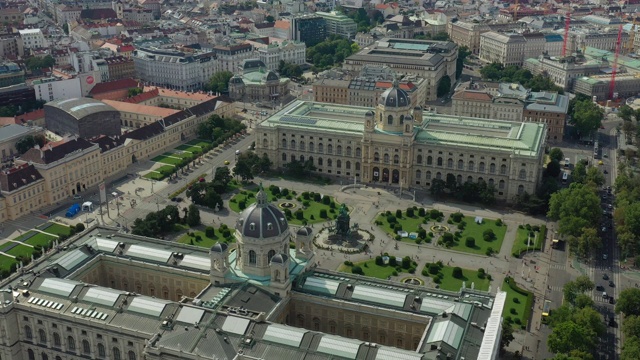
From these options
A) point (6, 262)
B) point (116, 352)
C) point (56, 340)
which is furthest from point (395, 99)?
point (56, 340)

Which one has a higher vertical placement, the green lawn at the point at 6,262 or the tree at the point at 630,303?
the tree at the point at 630,303

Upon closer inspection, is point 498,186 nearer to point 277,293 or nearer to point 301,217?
point 301,217

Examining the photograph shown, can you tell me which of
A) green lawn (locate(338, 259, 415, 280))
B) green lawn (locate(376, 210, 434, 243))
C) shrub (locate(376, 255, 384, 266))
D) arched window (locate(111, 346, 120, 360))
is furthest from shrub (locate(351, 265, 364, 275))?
arched window (locate(111, 346, 120, 360))

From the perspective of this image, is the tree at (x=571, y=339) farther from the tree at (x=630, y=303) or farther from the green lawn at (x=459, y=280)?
the green lawn at (x=459, y=280)

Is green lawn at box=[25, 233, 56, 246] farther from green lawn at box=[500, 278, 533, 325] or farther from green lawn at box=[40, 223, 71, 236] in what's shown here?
green lawn at box=[500, 278, 533, 325]

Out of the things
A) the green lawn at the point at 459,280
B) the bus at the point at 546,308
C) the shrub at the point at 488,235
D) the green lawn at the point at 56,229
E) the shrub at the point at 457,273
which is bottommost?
the bus at the point at 546,308

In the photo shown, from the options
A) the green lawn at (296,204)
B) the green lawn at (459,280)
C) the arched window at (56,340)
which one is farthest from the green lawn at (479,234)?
the arched window at (56,340)

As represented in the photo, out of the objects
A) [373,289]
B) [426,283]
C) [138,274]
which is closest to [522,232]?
[426,283]

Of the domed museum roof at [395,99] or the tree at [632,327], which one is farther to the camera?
the domed museum roof at [395,99]

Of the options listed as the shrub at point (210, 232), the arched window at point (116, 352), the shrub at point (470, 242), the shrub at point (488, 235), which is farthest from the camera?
the shrub at point (210, 232)
